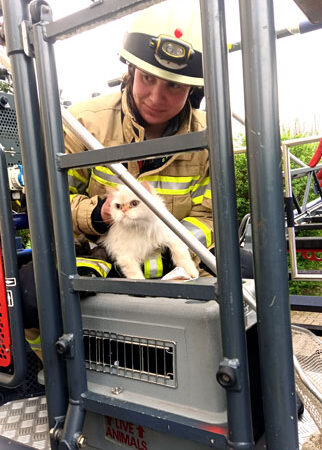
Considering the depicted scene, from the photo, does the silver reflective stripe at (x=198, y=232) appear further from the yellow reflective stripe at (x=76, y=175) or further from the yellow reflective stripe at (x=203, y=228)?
the yellow reflective stripe at (x=76, y=175)

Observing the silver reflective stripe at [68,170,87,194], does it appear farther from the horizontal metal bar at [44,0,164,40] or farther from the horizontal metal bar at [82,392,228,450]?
the horizontal metal bar at [82,392,228,450]

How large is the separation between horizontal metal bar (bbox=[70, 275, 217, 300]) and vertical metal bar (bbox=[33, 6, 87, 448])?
6cm

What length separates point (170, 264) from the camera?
1.91 metres

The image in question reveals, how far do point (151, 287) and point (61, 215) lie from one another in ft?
1.17

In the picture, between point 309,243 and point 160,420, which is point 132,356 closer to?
point 160,420

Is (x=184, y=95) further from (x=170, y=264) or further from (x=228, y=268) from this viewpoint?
(x=228, y=268)

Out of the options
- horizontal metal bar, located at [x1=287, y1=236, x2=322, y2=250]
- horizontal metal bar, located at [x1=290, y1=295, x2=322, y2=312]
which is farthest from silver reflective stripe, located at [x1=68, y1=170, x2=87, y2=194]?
horizontal metal bar, located at [x1=287, y1=236, x2=322, y2=250]

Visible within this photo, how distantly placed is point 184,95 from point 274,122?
0.82 metres

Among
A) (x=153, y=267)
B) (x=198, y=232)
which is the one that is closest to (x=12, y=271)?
(x=153, y=267)

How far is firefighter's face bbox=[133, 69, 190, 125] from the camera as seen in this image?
162cm

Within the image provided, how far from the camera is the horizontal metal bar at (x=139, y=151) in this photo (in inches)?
37.7

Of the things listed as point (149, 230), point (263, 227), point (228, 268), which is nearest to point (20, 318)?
point (149, 230)

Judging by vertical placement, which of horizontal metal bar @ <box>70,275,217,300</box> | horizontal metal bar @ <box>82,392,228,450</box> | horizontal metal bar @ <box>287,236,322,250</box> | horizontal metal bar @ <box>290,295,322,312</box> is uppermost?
horizontal metal bar @ <box>70,275,217,300</box>

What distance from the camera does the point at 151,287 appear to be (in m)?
1.05
